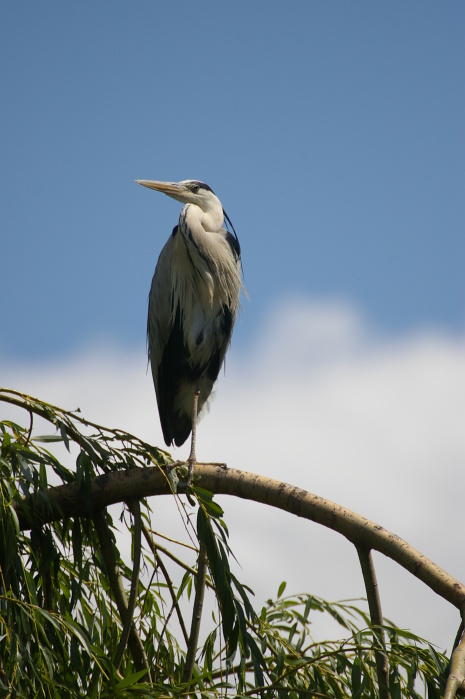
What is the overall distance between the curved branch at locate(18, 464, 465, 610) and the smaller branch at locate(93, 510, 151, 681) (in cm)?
5

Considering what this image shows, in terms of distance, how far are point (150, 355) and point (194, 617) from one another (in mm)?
1793

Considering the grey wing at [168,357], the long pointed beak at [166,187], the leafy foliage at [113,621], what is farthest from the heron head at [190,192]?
the leafy foliage at [113,621]

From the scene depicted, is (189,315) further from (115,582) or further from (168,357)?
(115,582)

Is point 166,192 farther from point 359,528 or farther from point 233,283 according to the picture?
point 359,528

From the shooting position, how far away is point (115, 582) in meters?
2.26

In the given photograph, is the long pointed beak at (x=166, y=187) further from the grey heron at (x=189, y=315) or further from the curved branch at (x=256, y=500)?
the curved branch at (x=256, y=500)

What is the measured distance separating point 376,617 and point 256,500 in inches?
16.3

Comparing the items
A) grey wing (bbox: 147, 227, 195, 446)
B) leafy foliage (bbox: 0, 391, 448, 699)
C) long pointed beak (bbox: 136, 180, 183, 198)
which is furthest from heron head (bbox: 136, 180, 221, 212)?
leafy foliage (bbox: 0, 391, 448, 699)

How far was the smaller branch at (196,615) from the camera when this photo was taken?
6.62ft

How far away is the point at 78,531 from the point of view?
231 cm

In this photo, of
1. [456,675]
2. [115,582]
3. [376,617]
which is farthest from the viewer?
[115,582]

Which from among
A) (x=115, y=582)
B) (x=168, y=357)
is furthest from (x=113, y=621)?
(x=168, y=357)

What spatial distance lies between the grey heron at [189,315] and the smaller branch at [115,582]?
1300 millimetres

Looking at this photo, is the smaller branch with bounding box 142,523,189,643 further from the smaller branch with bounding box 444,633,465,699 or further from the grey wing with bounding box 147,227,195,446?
the grey wing with bounding box 147,227,195,446
